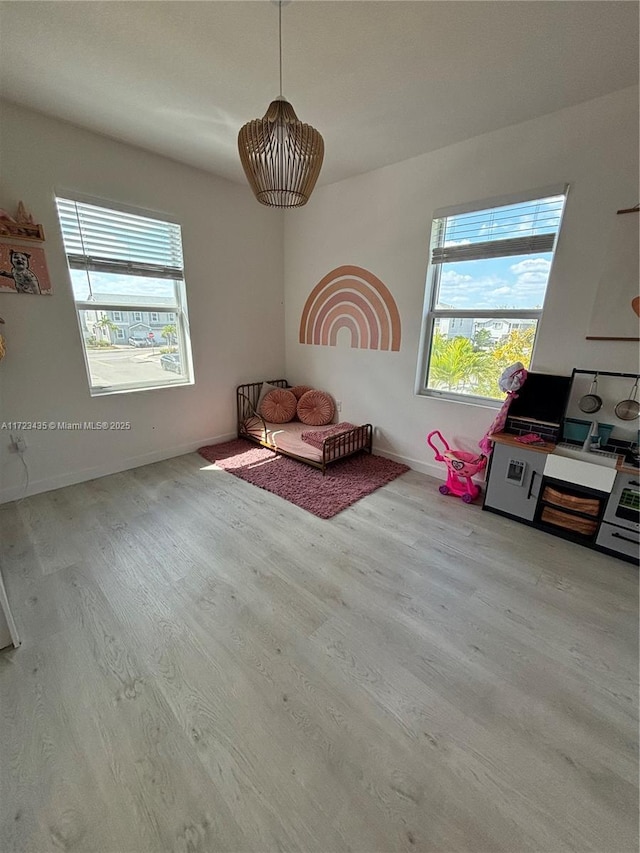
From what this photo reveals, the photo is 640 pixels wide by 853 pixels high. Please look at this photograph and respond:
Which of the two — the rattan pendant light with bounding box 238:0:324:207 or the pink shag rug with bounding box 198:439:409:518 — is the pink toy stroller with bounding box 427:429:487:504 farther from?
the rattan pendant light with bounding box 238:0:324:207

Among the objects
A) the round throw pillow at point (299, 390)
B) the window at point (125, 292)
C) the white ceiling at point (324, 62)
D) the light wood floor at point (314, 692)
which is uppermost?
the white ceiling at point (324, 62)

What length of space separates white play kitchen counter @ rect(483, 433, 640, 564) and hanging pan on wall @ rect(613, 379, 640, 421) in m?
0.28

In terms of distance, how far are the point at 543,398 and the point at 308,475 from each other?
6.17 ft

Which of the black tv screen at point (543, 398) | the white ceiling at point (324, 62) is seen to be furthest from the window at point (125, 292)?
the black tv screen at point (543, 398)

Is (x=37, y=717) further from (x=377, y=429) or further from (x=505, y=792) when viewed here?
(x=377, y=429)

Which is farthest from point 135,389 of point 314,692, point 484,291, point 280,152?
point 484,291

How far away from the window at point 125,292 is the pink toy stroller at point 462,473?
2.60 metres

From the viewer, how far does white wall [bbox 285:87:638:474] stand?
2.02 m

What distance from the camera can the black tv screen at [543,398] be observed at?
229 centimetres

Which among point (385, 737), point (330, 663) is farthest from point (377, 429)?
point (385, 737)

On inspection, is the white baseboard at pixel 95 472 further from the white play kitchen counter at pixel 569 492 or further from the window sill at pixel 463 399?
the white play kitchen counter at pixel 569 492

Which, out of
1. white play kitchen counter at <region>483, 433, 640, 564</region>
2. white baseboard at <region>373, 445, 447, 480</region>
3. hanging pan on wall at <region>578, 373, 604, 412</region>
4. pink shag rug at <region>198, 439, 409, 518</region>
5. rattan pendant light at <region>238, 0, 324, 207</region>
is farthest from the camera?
white baseboard at <region>373, 445, 447, 480</region>

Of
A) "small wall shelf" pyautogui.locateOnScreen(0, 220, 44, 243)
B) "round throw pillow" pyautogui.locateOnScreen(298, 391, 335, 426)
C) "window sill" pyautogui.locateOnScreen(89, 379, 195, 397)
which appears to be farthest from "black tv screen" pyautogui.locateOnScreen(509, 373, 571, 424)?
"small wall shelf" pyautogui.locateOnScreen(0, 220, 44, 243)

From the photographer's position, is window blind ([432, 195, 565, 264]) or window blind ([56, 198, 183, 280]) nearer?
window blind ([432, 195, 565, 264])
